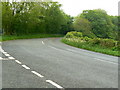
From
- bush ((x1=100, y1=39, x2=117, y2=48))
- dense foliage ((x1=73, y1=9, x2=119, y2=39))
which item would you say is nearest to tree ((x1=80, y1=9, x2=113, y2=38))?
dense foliage ((x1=73, y1=9, x2=119, y2=39))

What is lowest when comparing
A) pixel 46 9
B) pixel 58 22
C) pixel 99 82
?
pixel 99 82

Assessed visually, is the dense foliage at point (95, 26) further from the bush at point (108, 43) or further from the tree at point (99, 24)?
the bush at point (108, 43)

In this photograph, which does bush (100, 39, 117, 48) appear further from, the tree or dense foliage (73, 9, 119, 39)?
the tree

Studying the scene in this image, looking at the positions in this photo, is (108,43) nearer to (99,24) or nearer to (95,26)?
(95,26)

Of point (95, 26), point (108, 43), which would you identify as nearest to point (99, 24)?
point (95, 26)

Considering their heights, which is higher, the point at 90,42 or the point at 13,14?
the point at 13,14

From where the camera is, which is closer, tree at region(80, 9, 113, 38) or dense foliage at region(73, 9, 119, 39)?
dense foliage at region(73, 9, 119, 39)

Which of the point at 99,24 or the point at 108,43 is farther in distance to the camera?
the point at 99,24

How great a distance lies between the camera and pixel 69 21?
83.2m

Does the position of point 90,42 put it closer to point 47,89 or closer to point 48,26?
point 47,89

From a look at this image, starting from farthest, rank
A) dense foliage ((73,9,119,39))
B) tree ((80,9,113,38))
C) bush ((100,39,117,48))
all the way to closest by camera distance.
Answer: tree ((80,9,113,38)) < dense foliage ((73,9,119,39)) < bush ((100,39,117,48))

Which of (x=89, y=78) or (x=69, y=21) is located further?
(x=69, y=21)

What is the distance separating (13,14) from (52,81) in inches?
1641

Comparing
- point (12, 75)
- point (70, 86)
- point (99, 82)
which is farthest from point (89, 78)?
point (12, 75)
